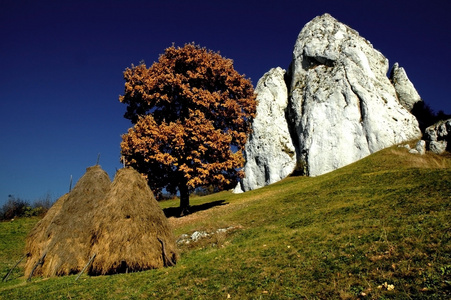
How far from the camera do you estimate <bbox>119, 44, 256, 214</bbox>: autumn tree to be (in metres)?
28.8

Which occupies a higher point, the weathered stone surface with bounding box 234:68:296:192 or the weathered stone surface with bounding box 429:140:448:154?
the weathered stone surface with bounding box 234:68:296:192

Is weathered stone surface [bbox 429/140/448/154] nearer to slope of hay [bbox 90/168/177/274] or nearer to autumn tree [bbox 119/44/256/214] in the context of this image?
autumn tree [bbox 119/44/256/214]

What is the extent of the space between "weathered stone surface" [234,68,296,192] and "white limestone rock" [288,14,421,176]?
6.26 ft

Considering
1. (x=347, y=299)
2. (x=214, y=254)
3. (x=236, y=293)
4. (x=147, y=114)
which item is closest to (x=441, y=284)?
(x=347, y=299)

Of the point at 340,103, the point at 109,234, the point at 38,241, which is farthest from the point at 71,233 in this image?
the point at 340,103

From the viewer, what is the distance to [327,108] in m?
43.7

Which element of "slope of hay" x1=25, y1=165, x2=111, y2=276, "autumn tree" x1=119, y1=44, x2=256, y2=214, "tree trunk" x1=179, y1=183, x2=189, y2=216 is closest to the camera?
"slope of hay" x1=25, y1=165, x2=111, y2=276

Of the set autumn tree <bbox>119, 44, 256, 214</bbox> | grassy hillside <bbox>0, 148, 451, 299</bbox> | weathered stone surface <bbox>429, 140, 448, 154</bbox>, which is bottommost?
grassy hillside <bbox>0, 148, 451, 299</bbox>

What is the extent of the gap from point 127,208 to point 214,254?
5.21 m

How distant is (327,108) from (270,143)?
35.0 ft

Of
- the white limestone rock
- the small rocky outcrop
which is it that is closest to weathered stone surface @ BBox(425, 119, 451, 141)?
the small rocky outcrop

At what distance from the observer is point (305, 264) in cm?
1105

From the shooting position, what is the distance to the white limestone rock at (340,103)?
40.0 meters

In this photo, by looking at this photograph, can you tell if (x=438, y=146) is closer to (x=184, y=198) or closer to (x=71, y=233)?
(x=184, y=198)
